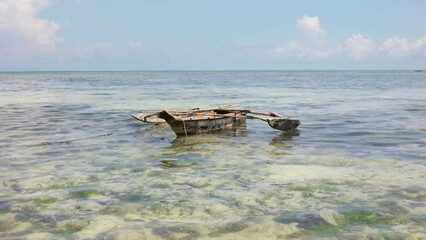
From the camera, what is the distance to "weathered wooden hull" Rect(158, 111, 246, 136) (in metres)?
15.1

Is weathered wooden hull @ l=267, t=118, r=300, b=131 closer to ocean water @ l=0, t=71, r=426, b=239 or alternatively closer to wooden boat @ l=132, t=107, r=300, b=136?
wooden boat @ l=132, t=107, r=300, b=136

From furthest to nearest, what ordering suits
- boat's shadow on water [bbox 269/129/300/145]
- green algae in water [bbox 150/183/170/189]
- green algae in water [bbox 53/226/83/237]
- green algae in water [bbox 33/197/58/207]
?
boat's shadow on water [bbox 269/129/300/145] < green algae in water [bbox 150/183/170/189] < green algae in water [bbox 33/197/58/207] < green algae in water [bbox 53/226/83/237]

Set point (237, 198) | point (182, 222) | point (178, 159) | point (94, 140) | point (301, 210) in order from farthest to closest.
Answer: point (94, 140), point (178, 159), point (237, 198), point (301, 210), point (182, 222)

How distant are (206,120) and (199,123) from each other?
0.43 metres

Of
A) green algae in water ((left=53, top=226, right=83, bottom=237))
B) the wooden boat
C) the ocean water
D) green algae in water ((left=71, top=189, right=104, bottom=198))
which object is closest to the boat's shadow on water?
the ocean water

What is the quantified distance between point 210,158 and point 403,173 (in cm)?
506

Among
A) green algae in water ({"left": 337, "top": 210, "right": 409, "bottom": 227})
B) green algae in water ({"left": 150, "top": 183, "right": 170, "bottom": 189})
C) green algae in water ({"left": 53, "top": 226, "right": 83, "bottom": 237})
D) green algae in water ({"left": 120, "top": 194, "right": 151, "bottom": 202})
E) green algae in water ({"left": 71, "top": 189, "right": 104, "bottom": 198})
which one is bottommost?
green algae in water ({"left": 150, "top": 183, "right": 170, "bottom": 189})

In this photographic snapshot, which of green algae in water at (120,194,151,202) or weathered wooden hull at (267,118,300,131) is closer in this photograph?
green algae in water at (120,194,151,202)

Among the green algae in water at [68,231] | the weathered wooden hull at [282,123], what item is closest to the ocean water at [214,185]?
the green algae in water at [68,231]

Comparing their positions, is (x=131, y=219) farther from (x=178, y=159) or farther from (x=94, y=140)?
(x=94, y=140)

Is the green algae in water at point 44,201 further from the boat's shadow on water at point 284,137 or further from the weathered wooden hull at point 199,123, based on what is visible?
the boat's shadow on water at point 284,137

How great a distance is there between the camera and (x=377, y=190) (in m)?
9.15

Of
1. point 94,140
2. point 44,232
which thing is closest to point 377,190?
point 44,232

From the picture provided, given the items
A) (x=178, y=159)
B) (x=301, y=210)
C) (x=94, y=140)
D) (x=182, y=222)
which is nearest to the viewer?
(x=182, y=222)
